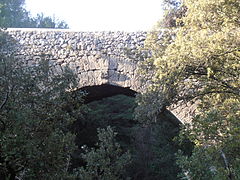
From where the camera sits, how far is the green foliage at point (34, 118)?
3.63m

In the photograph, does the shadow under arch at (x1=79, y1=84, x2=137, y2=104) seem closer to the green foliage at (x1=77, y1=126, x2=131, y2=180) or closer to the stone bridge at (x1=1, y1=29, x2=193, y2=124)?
the stone bridge at (x1=1, y1=29, x2=193, y2=124)

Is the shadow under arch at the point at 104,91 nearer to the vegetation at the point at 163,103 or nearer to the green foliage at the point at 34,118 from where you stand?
the vegetation at the point at 163,103

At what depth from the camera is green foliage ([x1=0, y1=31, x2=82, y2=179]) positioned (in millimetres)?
3635

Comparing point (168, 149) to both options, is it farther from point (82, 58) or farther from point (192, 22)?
point (192, 22)

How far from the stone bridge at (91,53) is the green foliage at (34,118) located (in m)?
3.25

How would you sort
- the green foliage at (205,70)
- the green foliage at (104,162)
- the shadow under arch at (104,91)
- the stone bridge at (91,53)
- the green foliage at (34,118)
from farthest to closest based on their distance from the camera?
the shadow under arch at (104,91) < the stone bridge at (91,53) < the green foliage at (104,162) < the green foliage at (205,70) < the green foliage at (34,118)

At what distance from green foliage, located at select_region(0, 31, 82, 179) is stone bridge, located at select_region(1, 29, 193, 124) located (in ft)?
10.7

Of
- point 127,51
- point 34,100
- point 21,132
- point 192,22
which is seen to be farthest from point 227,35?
point 21,132

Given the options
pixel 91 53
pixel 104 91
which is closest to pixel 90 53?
pixel 91 53

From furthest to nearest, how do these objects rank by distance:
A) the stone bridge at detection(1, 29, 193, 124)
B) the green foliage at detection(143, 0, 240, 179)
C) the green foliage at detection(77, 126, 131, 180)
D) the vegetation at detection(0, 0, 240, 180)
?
the stone bridge at detection(1, 29, 193, 124) → the green foliage at detection(77, 126, 131, 180) → the green foliage at detection(143, 0, 240, 179) → the vegetation at detection(0, 0, 240, 180)

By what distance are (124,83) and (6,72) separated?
3.82 m

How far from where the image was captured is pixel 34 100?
4.06m

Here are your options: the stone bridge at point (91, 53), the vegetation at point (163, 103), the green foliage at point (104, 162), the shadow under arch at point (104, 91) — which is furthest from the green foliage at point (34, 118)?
the shadow under arch at point (104, 91)

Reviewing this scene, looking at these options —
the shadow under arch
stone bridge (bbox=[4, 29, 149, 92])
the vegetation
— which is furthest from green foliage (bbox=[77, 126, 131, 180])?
stone bridge (bbox=[4, 29, 149, 92])
